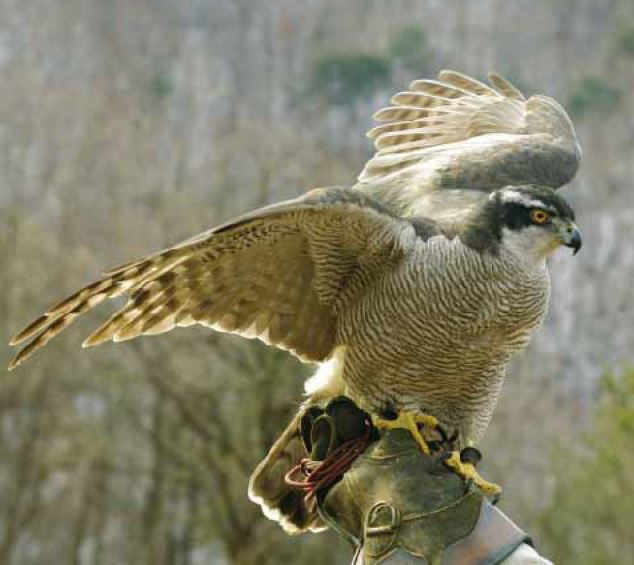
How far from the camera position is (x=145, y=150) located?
29.7 m

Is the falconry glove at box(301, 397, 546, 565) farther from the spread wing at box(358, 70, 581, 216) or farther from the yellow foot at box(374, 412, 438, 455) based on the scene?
the spread wing at box(358, 70, 581, 216)

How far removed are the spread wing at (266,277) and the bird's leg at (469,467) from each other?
81 centimetres

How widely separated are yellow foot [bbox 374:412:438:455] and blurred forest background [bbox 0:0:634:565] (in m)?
11.2

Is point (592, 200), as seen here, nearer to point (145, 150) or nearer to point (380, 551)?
point (145, 150)

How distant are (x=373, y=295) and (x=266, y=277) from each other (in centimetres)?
43

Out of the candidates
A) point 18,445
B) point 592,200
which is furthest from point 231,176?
point 592,200

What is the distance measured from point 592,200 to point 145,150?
27750 millimetres

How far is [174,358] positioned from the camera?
18844 mm

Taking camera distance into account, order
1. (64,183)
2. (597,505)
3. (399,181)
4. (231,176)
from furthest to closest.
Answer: (64,183) → (231,176) → (597,505) → (399,181)

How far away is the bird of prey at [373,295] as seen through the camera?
15.5ft

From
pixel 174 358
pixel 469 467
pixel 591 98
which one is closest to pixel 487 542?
pixel 469 467

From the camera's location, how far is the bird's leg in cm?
427

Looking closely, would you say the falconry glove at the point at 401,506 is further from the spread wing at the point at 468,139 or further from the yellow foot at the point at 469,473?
the spread wing at the point at 468,139

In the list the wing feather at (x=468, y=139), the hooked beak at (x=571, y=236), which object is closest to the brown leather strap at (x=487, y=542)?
the hooked beak at (x=571, y=236)
